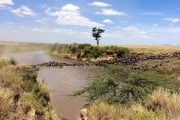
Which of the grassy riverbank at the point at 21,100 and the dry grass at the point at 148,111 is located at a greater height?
the dry grass at the point at 148,111

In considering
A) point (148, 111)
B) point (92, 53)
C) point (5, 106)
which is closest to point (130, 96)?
point (148, 111)

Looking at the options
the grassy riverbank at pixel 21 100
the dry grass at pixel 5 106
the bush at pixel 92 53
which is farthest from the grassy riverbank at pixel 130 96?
the bush at pixel 92 53

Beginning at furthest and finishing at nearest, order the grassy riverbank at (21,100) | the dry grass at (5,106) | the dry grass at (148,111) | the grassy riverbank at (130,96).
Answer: the grassy riverbank at (21,100)
the dry grass at (5,106)
the grassy riverbank at (130,96)
the dry grass at (148,111)

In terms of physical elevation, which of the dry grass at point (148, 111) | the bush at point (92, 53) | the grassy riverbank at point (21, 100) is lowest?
the bush at point (92, 53)

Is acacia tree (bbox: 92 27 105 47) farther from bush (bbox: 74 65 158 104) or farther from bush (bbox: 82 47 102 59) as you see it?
bush (bbox: 74 65 158 104)

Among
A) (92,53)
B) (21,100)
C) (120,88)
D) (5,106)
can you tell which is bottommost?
(92,53)

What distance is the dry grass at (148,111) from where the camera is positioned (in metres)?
10.9

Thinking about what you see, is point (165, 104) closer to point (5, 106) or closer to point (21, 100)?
point (5, 106)

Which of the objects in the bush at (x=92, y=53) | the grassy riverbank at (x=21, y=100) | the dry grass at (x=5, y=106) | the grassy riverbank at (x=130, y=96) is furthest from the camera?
the bush at (x=92, y=53)

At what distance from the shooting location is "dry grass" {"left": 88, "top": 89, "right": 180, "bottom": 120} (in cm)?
1093

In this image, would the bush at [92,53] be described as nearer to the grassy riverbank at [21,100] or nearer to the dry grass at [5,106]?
the grassy riverbank at [21,100]

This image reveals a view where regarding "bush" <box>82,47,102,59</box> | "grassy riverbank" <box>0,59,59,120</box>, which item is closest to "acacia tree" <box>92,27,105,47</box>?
"bush" <box>82,47,102,59</box>

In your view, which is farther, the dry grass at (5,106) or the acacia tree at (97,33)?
the acacia tree at (97,33)

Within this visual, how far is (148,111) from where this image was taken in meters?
12.0
